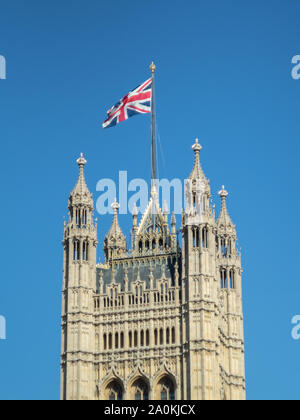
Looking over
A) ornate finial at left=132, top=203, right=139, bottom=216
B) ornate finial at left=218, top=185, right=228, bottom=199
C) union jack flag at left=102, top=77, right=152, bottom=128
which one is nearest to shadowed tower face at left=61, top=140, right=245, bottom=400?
ornate finial at left=132, top=203, right=139, bottom=216

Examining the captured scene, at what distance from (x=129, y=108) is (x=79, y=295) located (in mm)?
15704

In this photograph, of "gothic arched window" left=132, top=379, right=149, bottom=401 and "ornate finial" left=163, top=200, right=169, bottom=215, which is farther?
"ornate finial" left=163, top=200, right=169, bottom=215

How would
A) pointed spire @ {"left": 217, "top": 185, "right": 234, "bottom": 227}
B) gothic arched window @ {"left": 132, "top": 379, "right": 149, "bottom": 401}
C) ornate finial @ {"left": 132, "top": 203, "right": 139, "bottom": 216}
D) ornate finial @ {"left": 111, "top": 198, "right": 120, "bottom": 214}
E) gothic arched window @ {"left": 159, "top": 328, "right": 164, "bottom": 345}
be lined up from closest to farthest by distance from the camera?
gothic arched window @ {"left": 132, "top": 379, "right": 149, "bottom": 401}
gothic arched window @ {"left": 159, "top": 328, "right": 164, "bottom": 345}
pointed spire @ {"left": 217, "top": 185, "right": 234, "bottom": 227}
ornate finial @ {"left": 132, "top": 203, "right": 139, "bottom": 216}
ornate finial @ {"left": 111, "top": 198, "right": 120, "bottom": 214}

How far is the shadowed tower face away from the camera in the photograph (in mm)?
105812

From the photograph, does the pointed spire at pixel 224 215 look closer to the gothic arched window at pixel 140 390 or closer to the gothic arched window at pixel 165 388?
the gothic arched window at pixel 165 388

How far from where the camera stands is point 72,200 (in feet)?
370

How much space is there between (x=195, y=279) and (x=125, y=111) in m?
15.2

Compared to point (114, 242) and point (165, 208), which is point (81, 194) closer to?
point (114, 242)

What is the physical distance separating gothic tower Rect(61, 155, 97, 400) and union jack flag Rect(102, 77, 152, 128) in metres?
4.14

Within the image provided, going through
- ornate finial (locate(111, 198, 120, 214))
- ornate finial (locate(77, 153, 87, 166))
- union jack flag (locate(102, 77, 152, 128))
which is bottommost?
ornate finial (locate(111, 198, 120, 214))

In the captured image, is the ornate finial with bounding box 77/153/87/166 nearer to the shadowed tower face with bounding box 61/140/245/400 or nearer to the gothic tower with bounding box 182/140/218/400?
the shadowed tower face with bounding box 61/140/245/400

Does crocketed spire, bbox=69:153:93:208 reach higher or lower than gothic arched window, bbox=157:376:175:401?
higher
